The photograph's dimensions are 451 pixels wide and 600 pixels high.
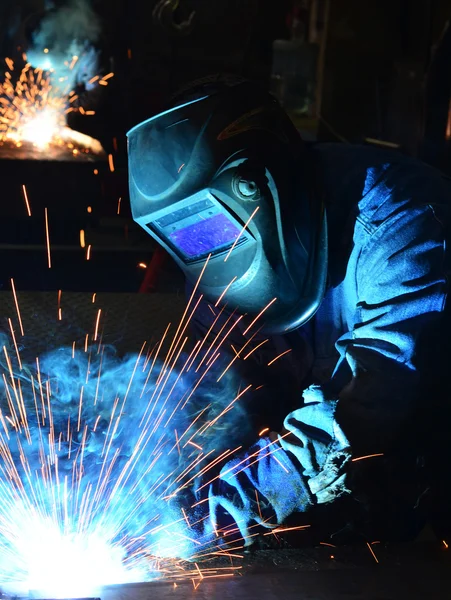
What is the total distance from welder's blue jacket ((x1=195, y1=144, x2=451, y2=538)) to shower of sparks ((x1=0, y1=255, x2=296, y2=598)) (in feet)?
0.24

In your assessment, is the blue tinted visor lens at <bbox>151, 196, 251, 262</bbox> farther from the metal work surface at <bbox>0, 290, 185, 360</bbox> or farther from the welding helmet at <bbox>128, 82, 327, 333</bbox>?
the metal work surface at <bbox>0, 290, 185, 360</bbox>

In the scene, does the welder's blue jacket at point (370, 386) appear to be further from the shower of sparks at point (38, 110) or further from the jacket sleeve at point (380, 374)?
the shower of sparks at point (38, 110)

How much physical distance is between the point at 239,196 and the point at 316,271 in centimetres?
30

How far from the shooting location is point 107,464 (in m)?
2.05

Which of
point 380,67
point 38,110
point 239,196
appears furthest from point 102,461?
point 380,67

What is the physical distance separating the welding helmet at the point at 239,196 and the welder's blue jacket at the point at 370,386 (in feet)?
0.60

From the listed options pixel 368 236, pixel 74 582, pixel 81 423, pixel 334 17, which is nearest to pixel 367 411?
pixel 368 236

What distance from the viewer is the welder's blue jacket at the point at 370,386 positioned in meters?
1.75

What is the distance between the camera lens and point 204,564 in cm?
172

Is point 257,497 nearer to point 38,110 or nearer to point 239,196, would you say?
point 239,196

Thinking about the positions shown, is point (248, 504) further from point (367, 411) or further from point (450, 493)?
point (450, 493)

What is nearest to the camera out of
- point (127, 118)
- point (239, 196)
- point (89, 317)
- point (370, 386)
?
point (370, 386)

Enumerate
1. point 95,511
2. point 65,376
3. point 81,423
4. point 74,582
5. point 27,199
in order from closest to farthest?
point 74,582 < point 95,511 < point 81,423 < point 65,376 < point 27,199

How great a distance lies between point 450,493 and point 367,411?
1.74 feet
